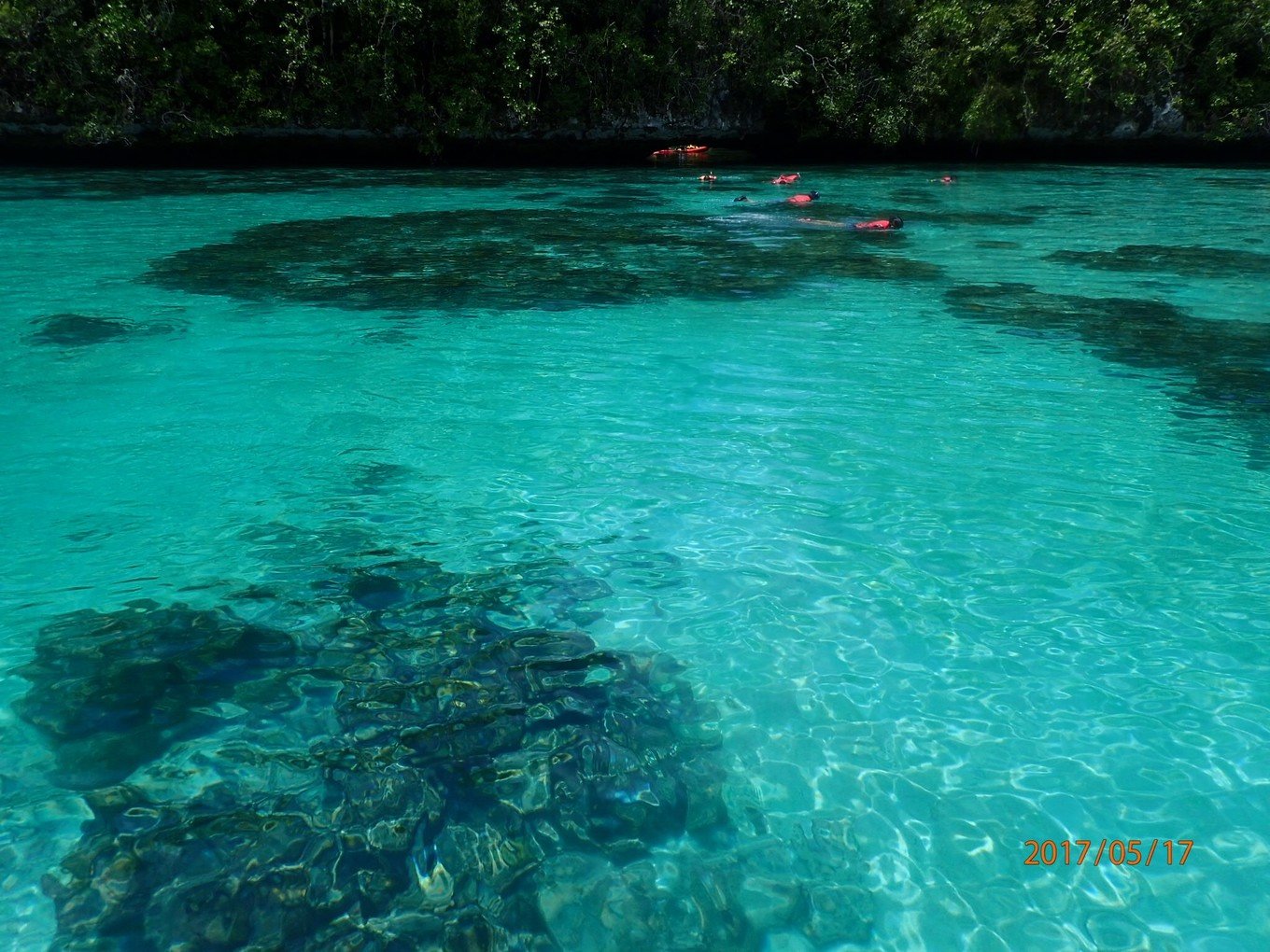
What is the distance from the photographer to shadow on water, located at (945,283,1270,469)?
7.82m

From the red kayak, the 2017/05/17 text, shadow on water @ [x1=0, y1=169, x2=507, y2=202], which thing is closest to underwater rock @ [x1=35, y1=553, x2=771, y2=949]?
the 2017/05/17 text

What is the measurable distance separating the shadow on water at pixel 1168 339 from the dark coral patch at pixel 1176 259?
2.58m

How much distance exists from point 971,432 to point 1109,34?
29569mm

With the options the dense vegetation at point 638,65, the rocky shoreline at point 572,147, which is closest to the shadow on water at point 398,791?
the dense vegetation at point 638,65

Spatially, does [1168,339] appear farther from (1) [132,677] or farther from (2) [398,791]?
(1) [132,677]

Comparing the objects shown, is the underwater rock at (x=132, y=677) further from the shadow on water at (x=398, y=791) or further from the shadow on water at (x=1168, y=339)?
the shadow on water at (x=1168, y=339)

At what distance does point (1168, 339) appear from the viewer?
991cm

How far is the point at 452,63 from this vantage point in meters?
26.2

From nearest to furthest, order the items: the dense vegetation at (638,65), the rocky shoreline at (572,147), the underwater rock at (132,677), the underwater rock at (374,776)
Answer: the underwater rock at (374,776), the underwater rock at (132,677), the dense vegetation at (638,65), the rocky shoreline at (572,147)

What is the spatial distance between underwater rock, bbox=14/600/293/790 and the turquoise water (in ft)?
0.08

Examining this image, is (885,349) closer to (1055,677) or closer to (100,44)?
(1055,677)

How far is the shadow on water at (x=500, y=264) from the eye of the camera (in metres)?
11.5

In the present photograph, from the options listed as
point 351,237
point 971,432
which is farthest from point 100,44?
point 971,432

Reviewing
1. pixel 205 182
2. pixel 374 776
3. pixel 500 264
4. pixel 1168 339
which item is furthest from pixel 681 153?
pixel 374 776
